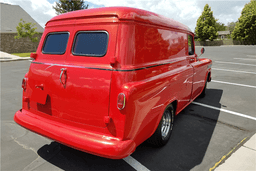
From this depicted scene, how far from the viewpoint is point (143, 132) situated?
2621mm

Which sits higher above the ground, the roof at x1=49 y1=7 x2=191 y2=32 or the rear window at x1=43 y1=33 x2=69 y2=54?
the roof at x1=49 y1=7 x2=191 y2=32

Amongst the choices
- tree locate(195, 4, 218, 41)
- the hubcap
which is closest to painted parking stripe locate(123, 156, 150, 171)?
the hubcap

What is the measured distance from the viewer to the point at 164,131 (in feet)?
11.3

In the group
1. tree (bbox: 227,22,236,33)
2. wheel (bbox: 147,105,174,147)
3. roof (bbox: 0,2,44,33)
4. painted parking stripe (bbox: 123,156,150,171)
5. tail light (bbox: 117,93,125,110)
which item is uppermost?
tree (bbox: 227,22,236,33)

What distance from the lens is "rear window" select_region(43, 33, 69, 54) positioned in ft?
9.62

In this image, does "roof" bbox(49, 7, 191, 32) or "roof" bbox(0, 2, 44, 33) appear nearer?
"roof" bbox(49, 7, 191, 32)

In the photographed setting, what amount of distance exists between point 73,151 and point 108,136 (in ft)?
3.98

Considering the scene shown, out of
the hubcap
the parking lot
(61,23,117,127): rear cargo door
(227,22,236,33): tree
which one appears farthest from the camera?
(227,22,236,33): tree

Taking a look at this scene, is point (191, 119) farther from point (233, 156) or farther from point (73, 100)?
point (73, 100)

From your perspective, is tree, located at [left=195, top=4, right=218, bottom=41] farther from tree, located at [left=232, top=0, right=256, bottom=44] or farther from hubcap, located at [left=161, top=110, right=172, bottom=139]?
hubcap, located at [left=161, top=110, right=172, bottom=139]

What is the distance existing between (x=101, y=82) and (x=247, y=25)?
63766 millimetres

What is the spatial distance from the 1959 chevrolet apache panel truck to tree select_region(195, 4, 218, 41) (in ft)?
195

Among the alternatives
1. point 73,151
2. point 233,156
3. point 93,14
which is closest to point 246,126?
point 233,156

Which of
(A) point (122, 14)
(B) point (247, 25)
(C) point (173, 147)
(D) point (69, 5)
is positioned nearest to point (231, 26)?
(B) point (247, 25)
